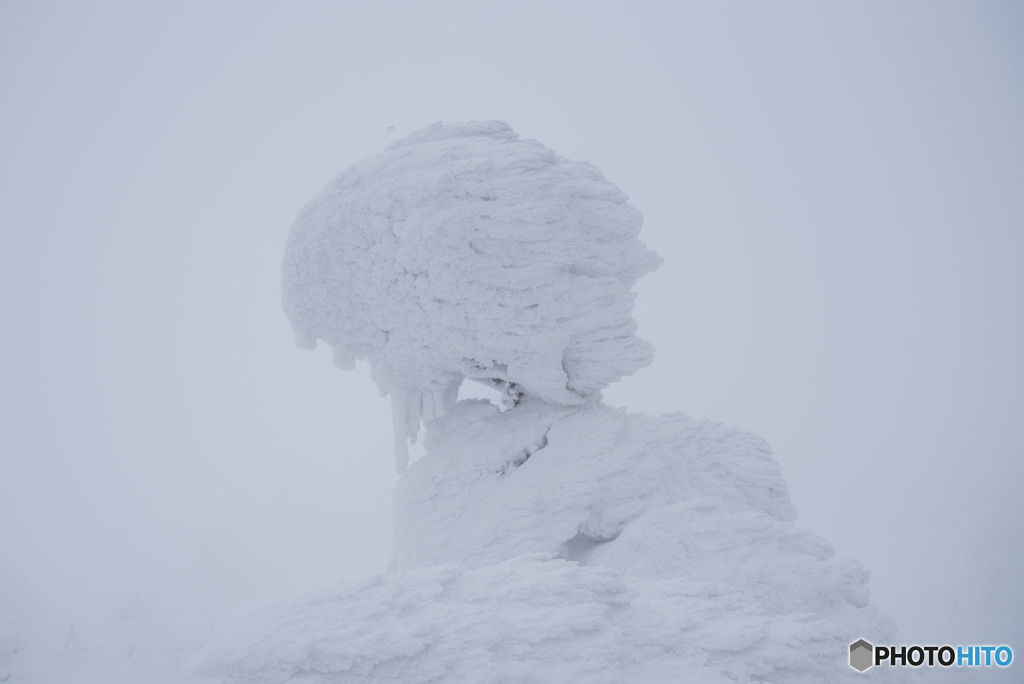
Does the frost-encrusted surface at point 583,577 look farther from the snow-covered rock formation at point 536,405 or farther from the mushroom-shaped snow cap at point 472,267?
the mushroom-shaped snow cap at point 472,267

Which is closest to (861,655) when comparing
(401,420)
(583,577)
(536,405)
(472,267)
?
(583,577)

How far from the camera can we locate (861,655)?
762 centimetres

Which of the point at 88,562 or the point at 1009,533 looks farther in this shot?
the point at 88,562

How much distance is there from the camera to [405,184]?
11.2 metres

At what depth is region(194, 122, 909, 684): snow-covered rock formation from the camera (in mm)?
8859

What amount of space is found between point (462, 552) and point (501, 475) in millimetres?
1794

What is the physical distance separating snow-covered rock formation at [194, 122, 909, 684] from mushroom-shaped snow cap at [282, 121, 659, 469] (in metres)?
Result: 0.04

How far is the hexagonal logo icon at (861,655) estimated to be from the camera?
7.42 meters

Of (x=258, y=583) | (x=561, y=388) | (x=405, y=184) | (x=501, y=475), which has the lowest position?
(x=258, y=583)

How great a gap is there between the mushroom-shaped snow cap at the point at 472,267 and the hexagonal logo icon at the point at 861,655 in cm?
586

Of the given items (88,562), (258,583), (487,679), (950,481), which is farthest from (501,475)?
(950,481)

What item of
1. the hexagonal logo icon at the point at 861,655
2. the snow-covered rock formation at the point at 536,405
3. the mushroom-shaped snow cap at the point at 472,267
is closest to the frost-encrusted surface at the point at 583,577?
the snow-covered rock formation at the point at 536,405

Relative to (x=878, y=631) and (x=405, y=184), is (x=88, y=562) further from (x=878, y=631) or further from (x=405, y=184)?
(x=878, y=631)

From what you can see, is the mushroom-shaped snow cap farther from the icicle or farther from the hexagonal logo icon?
the hexagonal logo icon
